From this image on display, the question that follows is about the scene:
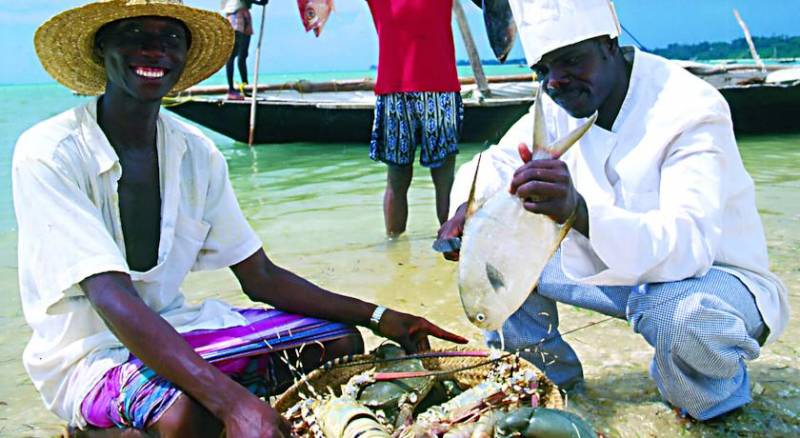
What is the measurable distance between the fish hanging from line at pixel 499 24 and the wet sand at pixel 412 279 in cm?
150

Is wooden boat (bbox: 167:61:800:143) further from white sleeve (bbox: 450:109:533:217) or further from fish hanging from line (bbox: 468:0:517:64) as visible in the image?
white sleeve (bbox: 450:109:533:217)

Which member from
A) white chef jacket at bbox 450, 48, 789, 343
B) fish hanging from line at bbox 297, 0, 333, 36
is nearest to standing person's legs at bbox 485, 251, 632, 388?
white chef jacket at bbox 450, 48, 789, 343

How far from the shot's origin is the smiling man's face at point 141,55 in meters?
2.21

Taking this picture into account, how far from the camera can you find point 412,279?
4461 millimetres

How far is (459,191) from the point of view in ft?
8.63

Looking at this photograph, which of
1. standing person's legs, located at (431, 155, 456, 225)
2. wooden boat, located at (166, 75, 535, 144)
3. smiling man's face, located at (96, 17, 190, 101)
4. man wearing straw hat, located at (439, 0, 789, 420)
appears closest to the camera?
man wearing straw hat, located at (439, 0, 789, 420)

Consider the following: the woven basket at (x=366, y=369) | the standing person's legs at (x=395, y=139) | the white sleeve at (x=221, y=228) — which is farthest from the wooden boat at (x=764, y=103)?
the white sleeve at (x=221, y=228)

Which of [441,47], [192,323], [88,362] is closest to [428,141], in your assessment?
[441,47]

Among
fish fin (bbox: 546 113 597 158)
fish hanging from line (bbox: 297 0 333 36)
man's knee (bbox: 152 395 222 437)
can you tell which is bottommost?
man's knee (bbox: 152 395 222 437)

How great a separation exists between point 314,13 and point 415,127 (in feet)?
11.5

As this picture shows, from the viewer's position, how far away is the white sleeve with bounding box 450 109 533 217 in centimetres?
260

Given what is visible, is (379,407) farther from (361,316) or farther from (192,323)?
(192,323)

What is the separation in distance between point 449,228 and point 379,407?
2.01ft

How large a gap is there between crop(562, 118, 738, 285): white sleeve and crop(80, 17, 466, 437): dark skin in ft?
2.42
